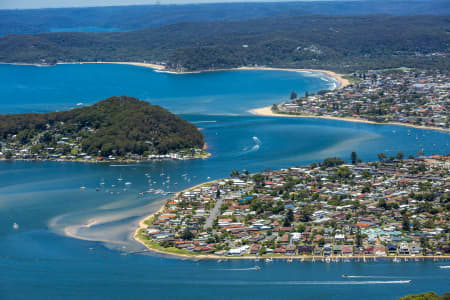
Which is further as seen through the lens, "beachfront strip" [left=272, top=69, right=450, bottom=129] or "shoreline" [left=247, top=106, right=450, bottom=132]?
"beachfront strip" [left=272, top=69, right=450, bottom=129]

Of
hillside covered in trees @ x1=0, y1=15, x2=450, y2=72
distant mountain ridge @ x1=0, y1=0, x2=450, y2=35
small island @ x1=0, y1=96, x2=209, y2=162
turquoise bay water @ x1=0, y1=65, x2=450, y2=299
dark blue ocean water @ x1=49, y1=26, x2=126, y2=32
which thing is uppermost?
distant mountain ridge @ x1=0, y1=0, x2=450, y2=35

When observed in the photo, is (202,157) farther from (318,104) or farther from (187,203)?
(318,104)

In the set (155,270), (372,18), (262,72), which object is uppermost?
(372,18)

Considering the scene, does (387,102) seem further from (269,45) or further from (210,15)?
(210,15)

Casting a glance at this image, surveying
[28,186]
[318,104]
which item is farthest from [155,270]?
[318,104]

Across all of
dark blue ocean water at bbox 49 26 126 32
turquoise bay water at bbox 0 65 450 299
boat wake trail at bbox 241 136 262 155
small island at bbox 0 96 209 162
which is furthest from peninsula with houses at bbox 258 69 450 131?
dark blue ocean water at bbox 49 26 126 32

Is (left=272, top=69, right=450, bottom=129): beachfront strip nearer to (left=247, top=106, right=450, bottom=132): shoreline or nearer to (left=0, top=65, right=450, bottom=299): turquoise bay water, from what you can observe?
(left=247, top=106, right=450, bottom=132): shoreline

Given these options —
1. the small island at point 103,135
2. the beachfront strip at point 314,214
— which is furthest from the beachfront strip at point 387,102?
the beachfront strip at point 314,214

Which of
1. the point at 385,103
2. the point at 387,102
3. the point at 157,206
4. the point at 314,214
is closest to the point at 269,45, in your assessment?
the point at 387,102
